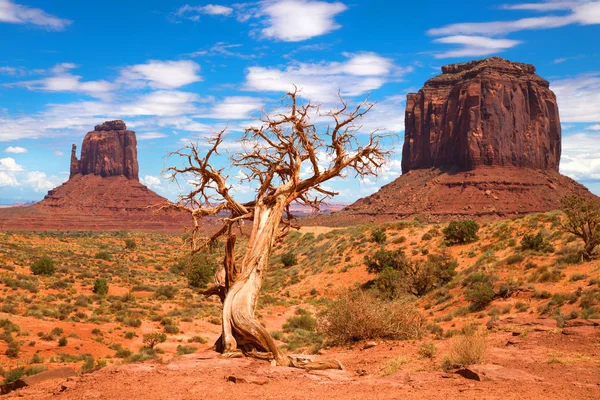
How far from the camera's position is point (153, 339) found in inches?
662

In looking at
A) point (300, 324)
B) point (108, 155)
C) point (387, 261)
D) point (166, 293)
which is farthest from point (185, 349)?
point (108, 155)

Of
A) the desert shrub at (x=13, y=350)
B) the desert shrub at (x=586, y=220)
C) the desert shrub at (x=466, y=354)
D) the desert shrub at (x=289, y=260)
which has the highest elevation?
the desert shrub at (x=586, y=220)

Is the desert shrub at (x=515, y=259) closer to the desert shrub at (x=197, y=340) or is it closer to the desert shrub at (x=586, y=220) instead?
the desert shrub at (x=586, y=220)

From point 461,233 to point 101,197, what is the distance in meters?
129

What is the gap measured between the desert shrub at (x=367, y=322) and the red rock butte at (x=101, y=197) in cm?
9626

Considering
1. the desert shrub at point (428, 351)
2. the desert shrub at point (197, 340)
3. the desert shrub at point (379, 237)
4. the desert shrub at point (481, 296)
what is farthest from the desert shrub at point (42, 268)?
the desert shrub at point (428, 351)

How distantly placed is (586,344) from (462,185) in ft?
287

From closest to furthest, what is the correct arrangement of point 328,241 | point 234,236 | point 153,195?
point 234,236, point 328,241, point 153,195

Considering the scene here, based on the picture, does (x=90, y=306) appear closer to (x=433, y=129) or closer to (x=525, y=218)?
(x=525, y=218)

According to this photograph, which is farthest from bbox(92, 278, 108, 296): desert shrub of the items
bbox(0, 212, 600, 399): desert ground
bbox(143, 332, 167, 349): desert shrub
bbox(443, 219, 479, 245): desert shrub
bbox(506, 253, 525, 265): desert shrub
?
bbox(506, 253, 525, 265): desert shrub

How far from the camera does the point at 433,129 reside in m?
116

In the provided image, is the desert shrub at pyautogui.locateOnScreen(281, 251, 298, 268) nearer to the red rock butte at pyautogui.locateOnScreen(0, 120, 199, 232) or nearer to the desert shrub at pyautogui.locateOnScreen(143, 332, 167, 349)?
the desert shrub at pyautogui.locateOnScreen(143, 332, 167, 349)

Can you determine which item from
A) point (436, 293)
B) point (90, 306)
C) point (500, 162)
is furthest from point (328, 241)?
point (500, 162)

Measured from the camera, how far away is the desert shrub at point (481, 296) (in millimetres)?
18047
